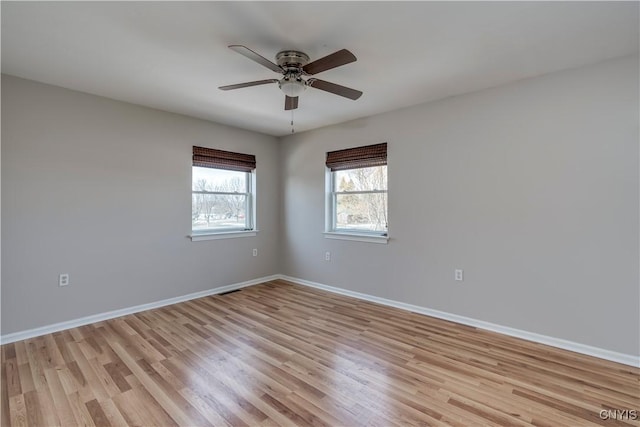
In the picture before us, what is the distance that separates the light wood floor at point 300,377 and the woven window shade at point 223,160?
2.06 meters

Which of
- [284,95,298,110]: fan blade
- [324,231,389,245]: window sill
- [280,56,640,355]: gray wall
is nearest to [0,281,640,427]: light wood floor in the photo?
[280,56,640,355]: gray wall

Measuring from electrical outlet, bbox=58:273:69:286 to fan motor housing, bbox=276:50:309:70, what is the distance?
116 inches

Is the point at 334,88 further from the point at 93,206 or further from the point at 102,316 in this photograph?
the point at 102,316

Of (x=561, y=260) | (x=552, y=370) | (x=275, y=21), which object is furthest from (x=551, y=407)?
(x=275, y=21)

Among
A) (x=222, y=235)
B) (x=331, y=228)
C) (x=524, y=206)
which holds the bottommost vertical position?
(x=222, y=235)

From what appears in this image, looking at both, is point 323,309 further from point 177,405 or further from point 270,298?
point 177,405

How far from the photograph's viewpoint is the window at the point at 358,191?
3949 millimetres

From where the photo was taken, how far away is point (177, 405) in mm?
1875

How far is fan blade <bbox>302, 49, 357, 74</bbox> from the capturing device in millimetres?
1900

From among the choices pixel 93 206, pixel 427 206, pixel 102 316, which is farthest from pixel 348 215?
pixel 102 316

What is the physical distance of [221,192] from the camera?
4.42 metres

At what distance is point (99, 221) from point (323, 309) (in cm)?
266

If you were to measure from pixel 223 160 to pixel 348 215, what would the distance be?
1.96 metres

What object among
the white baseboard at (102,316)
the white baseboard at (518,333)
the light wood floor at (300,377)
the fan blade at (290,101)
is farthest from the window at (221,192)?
the white baseboard at (518,333)
